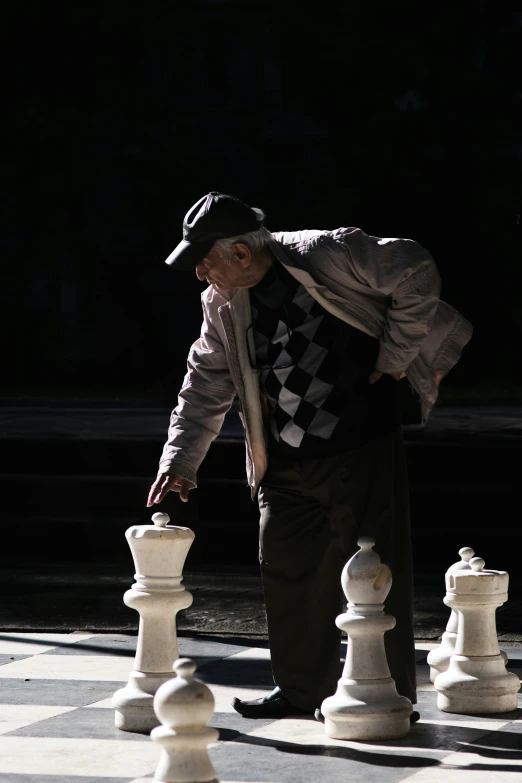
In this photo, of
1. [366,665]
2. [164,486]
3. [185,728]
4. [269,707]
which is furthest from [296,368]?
[185,728]

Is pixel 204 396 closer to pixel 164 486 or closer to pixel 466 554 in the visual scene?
pixel 164 486

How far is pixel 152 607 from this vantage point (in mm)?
4199

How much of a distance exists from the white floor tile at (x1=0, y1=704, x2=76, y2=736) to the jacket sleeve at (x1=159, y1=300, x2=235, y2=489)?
0.82 m

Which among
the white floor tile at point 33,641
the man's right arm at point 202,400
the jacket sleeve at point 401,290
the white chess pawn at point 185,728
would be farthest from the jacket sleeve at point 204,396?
the white chess pawn at point 185,728

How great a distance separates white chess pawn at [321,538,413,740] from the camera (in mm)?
3988

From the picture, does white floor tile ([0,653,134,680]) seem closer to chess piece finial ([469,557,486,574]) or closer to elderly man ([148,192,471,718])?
elderly man ([148,192,471,718])

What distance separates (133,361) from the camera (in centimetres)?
3086

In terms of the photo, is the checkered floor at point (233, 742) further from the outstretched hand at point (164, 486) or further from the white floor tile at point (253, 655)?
the outstretched hand at point (164, 486)

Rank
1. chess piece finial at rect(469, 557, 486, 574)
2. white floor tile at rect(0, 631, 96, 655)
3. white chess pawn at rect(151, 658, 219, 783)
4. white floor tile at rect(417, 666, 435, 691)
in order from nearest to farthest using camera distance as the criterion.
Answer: white chess pawn at rect(151, 658, 219, 783)
chess piece finial at rect(469, 557, 486, 574)
white floor tile at rect(417, 666, 435, 691)
white floor tile at rect(0, 631, 96, 655)

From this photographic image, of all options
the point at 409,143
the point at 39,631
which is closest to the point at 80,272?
the point at 409,143

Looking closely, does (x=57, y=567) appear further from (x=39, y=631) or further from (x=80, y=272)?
(x=80, y=272)

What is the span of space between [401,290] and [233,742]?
1.37 metres

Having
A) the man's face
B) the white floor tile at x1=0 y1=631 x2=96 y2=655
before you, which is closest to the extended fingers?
the man's face

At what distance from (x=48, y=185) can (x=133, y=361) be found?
4134 mm
